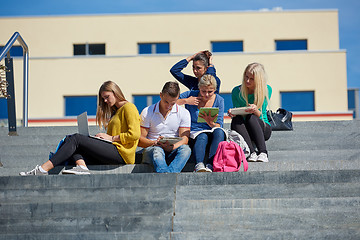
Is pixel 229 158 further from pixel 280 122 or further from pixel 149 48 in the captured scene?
pixel 149 48

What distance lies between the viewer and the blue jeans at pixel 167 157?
205 inches

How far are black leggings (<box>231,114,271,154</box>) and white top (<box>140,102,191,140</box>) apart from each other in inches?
21.2

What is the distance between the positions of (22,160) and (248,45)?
44.0 feet

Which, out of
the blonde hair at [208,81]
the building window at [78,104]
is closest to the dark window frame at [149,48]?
the building window at [78,104]

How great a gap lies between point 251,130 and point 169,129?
0.89 m

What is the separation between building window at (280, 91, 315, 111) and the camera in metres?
17.4

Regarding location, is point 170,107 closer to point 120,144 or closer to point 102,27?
point 120,144

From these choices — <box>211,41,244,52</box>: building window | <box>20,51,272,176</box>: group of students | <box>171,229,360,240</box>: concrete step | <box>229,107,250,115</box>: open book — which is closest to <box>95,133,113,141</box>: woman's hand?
<box>20,51,272,176</box>: group of students

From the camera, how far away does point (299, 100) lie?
17.5m

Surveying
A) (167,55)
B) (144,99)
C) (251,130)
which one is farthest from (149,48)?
(251,130)

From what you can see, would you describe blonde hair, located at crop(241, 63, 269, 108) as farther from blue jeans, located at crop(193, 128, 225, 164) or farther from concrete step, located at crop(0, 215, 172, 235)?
concrete step, located at crop(0, 215, 172, 235)

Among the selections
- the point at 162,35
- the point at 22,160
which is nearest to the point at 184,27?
the point at 162,35

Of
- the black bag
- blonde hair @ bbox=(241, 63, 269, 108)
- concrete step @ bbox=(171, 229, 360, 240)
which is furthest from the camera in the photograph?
the black bag

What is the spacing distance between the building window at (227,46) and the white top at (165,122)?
43.5 ft
